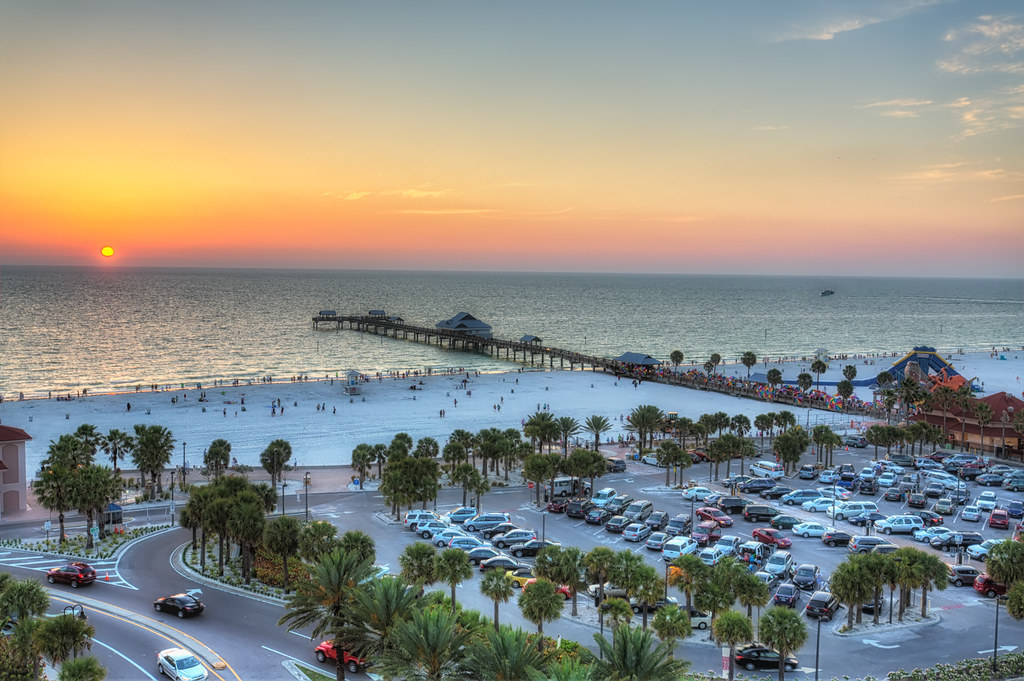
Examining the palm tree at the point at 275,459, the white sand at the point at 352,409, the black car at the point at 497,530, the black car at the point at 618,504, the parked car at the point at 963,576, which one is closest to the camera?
the parked car at the point at 963,576

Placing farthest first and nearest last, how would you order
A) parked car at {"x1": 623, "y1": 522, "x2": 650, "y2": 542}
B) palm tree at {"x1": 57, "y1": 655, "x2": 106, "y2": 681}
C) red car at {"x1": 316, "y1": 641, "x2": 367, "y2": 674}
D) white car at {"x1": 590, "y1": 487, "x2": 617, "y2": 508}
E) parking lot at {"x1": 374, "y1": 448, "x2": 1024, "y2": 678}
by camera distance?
white car at {"x1": 590, "y1": 487, "x2": 617, "y2": 508}
parked car at {"x1": 623, "y1": 522, "x2": 650, "y2": 542}
parking lot at {"x1": 374, "y1": 448, "x2": 1024, "y2": 678}
red car at {"x1": 316, "y1": 641, "x2": 367, "y2": 674}
palm tree at {"x1": 57, "y1": 655, "x2": 106, "y2": 681}

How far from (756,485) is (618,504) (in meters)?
10.9

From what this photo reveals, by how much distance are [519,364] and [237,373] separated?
1758 inches

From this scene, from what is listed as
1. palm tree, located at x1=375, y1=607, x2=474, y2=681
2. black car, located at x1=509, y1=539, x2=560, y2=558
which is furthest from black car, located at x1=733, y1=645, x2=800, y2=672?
black car, located at x1=509, y1=539, x2=560, y2=558

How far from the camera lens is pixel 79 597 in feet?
103

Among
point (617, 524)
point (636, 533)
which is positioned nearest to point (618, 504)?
point (617, 524)

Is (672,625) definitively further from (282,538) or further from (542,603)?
(282,538)

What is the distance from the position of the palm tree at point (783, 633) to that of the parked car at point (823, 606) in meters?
6.04

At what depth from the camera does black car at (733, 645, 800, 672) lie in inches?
1024

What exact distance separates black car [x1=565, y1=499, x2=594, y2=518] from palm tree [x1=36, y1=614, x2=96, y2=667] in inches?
1045

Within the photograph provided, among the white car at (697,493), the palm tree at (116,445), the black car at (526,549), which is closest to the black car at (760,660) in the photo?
the black car at (526,549)

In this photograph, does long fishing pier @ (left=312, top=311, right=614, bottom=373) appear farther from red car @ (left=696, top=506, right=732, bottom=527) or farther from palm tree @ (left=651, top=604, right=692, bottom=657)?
palm tree @ (left=651, top=604, right=692, bottom=657)

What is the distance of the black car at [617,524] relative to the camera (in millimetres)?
41125

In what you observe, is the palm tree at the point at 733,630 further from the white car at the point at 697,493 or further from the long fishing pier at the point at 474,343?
the long fishing pier at the point at 474,343
